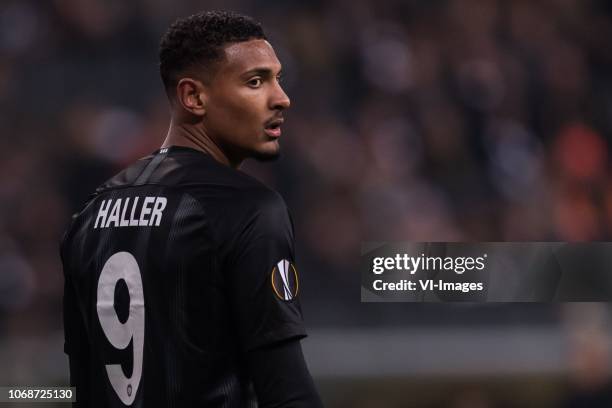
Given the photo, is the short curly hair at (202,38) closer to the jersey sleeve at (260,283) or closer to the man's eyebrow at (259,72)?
the man's eyebrow at (259,72)

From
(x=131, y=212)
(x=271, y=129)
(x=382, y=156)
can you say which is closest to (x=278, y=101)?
(x=271, y=129)

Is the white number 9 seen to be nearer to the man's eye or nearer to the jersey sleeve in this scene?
the jersey sleeve

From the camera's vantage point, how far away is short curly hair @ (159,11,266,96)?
182 centimetres

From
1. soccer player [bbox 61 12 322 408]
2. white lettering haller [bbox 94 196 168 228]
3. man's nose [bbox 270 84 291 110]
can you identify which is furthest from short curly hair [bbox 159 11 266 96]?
white lettering haller [bbox 94 196 168 228]

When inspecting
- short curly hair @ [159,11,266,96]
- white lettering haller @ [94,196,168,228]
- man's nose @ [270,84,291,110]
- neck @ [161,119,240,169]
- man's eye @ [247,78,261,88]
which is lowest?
white lettering haller @ [94,196,168,228]

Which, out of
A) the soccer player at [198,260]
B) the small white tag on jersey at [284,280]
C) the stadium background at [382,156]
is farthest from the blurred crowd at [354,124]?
the small white tag on jersey at [284,280]

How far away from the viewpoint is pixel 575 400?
5027mm

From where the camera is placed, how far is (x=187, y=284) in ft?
5.39

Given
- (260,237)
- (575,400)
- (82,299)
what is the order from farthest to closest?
1. (575,400)
2. (82,299)
3. (260,237)

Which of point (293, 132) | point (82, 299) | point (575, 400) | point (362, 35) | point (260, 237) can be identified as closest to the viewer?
point (260, 237)

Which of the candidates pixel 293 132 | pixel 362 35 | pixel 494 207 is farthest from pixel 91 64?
pixel 494 207

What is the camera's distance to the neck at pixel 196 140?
183 centimetres

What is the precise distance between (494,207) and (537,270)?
0.52m

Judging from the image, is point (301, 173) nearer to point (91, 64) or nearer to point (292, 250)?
point (91, 64)
